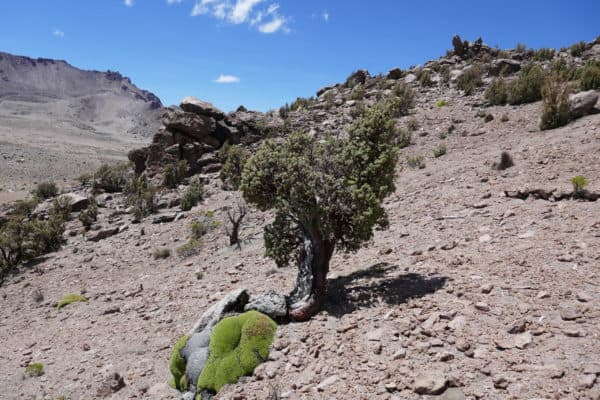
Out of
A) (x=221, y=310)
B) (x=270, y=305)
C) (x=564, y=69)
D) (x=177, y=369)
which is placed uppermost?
(x=564, y=69)

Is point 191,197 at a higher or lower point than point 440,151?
lower

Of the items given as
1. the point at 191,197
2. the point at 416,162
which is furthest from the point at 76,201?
the point at 416,162

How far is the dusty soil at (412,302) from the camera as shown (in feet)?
16.6

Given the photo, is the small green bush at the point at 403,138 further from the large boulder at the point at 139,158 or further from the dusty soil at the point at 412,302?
the large boulder at the point at 139,158

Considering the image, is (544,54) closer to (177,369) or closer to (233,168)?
(233,168)

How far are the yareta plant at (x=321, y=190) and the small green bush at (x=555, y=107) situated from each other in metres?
10.3

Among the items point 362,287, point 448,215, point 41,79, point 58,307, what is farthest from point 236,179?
point 41,79

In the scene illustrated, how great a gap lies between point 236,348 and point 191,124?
71.8 feet

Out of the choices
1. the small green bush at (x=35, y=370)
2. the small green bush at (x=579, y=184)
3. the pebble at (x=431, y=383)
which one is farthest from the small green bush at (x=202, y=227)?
the pebble at (x=431, y=383)

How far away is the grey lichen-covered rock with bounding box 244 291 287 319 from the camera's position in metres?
7.61

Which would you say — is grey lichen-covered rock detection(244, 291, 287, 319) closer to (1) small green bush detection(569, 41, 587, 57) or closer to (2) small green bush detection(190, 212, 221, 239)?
(2) small green bush detection(190, 212, 221, 239)

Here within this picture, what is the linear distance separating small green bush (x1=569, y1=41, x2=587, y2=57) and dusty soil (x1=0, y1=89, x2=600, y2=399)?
14.6 meters

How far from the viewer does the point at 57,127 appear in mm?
104125

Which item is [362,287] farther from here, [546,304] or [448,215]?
[448,215]
